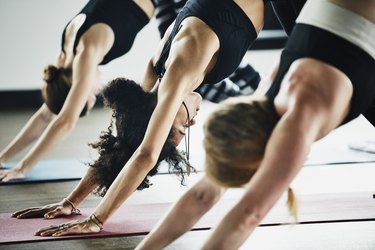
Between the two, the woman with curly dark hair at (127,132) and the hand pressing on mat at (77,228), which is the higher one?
the woman with curly dark hair at (127,132)

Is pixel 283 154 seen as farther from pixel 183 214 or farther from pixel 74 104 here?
pixel 74 104

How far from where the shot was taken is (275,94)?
216 centimetres

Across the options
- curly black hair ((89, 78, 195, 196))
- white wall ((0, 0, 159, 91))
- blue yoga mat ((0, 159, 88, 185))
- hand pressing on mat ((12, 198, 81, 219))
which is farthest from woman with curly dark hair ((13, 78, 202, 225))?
white wall ((0, 0, 159, 91))

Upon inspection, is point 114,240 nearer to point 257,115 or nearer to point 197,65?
point 197,65

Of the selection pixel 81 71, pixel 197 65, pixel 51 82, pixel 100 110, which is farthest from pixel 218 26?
pixel 100 110

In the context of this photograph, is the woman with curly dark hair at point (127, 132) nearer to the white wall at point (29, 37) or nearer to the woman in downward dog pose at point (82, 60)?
the woman in downward dog pose at point (82, 60)

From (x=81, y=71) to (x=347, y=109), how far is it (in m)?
2.12

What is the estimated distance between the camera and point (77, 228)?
9.42 ft

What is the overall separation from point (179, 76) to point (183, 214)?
0.71 m

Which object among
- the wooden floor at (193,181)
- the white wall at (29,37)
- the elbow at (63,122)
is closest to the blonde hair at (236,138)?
the wooden floor at (193,181)

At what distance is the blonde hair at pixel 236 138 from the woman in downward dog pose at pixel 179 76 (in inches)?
27.9

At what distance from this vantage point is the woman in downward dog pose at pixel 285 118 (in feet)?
6.19

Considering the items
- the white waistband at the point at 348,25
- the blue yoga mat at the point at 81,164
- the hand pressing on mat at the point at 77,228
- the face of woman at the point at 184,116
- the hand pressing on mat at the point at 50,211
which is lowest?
the blue yoga mat at the point at 81,164

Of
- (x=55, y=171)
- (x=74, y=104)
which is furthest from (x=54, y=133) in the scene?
(x=55, y=171)
